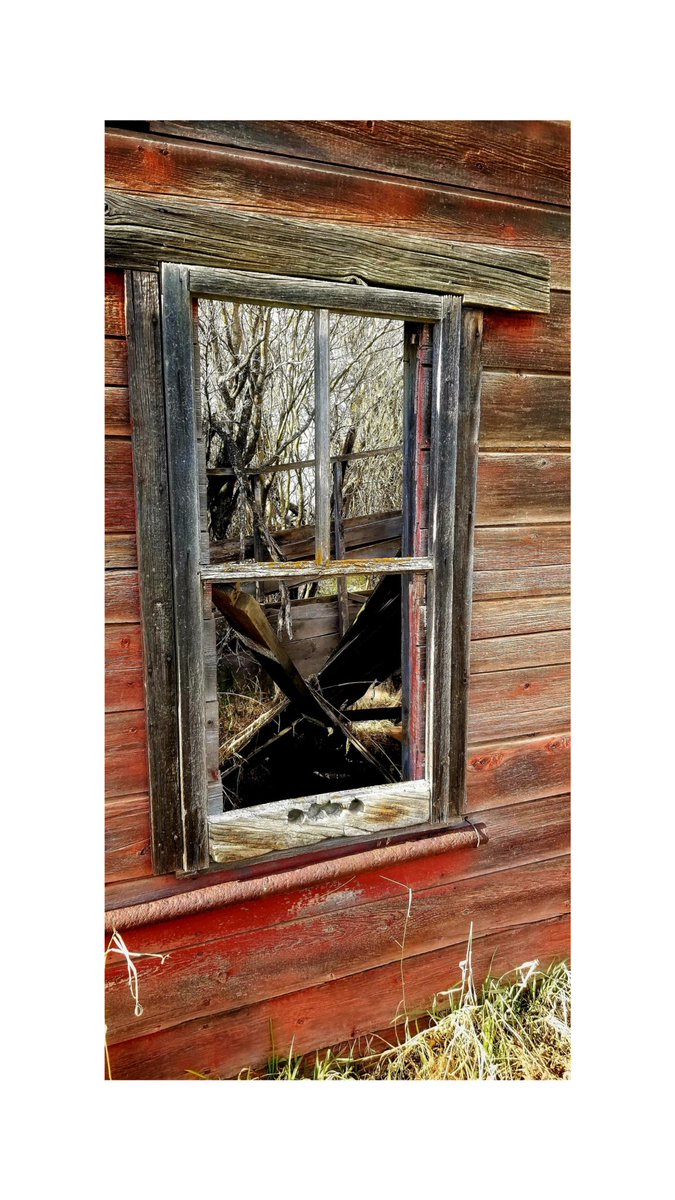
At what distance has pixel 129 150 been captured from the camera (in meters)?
1.43

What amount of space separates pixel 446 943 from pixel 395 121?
2197 millimetres

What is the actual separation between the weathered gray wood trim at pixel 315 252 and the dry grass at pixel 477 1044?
6.15ft

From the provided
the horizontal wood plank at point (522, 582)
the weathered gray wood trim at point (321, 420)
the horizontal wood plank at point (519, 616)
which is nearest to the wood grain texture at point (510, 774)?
the horizontal wood plank at point (519, 616)

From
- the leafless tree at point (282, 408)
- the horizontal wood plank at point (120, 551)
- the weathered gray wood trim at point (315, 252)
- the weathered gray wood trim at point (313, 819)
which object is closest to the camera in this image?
the weathered gray wood trim at point (315, 252)

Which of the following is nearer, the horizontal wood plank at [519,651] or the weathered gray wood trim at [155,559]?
the weathered gray wood trim at [155,559]

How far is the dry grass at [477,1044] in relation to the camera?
1905 millimetres

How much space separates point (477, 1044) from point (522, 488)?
5.22ft

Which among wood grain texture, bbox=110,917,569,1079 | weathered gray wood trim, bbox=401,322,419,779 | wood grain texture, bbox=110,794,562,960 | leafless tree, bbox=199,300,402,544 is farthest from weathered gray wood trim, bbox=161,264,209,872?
leafless tree, bbox=199,300,402,544

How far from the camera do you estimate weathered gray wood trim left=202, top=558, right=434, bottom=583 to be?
1.59m

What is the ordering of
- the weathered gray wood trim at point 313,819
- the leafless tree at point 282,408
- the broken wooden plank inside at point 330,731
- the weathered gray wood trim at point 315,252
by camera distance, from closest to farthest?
the weathered gray wood trim at point 315,252, the weathered gray wood trim at point 313,819, the broken wooden plank inside at point 330,731, the leafless tree at point 282,408

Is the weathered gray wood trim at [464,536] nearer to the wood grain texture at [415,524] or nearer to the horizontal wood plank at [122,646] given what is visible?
the wood grain texture at [415,524]

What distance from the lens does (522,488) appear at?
1896 mm

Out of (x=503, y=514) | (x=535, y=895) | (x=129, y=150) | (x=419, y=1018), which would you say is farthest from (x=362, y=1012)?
(x=129, y=150)

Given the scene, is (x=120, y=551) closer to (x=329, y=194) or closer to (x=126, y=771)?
(x=126, y=771)
